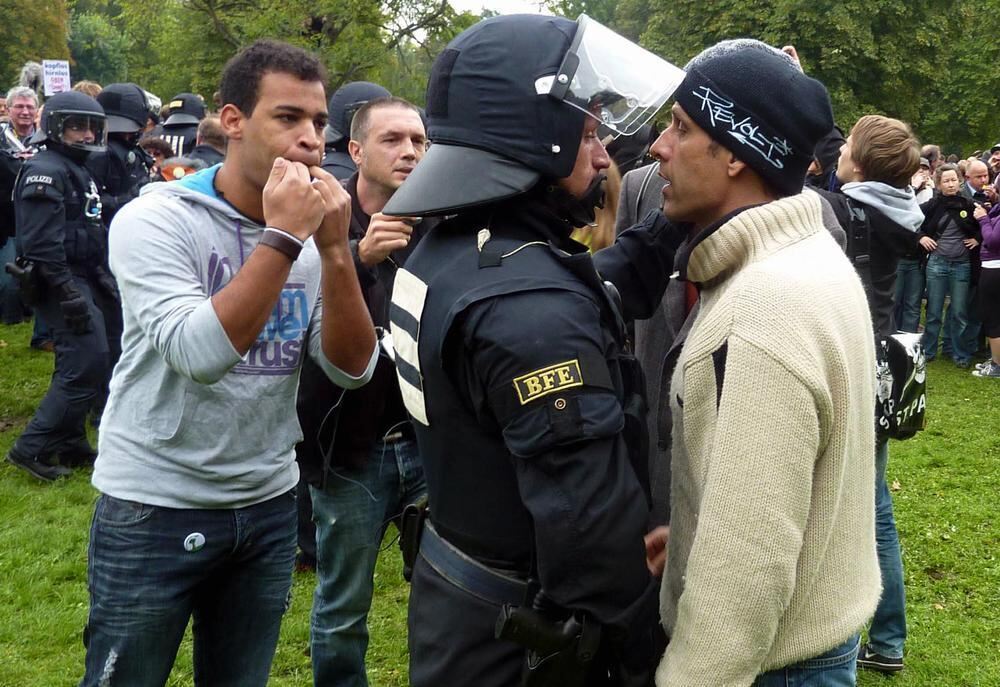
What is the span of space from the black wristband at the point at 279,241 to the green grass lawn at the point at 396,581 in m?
2.52

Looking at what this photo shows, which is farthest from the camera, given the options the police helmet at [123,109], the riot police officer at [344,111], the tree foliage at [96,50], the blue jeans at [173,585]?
the tree foliage at [96,50]

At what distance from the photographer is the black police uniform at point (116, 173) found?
24.3ft

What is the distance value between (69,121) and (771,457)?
621 cm

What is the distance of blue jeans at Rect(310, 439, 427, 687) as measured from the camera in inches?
136

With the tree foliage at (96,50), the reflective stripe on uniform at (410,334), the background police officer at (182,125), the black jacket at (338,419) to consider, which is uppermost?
the reflective stripe on uniform at (410,334)

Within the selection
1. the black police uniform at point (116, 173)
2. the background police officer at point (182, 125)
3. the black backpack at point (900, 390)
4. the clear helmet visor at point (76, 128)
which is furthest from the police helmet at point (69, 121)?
the black backpack at point (900, 390)

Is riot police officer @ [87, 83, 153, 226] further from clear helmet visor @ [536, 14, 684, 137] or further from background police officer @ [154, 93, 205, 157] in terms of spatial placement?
clear helmet visor @ [536, 14, 684, 137]

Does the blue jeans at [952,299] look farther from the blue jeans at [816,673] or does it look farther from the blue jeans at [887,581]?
the blue jeans at [816,673]

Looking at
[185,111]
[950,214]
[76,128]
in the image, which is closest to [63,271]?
[76,128]

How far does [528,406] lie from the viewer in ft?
5.66

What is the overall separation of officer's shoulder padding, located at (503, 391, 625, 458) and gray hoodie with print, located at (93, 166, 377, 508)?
0.85m

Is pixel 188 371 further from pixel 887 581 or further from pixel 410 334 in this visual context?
pixel 887 581

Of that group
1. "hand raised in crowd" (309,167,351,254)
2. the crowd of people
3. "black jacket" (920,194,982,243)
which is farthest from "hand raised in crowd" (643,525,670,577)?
"black jacket" (920,194,982,243)

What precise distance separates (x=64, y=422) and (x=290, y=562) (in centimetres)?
438
